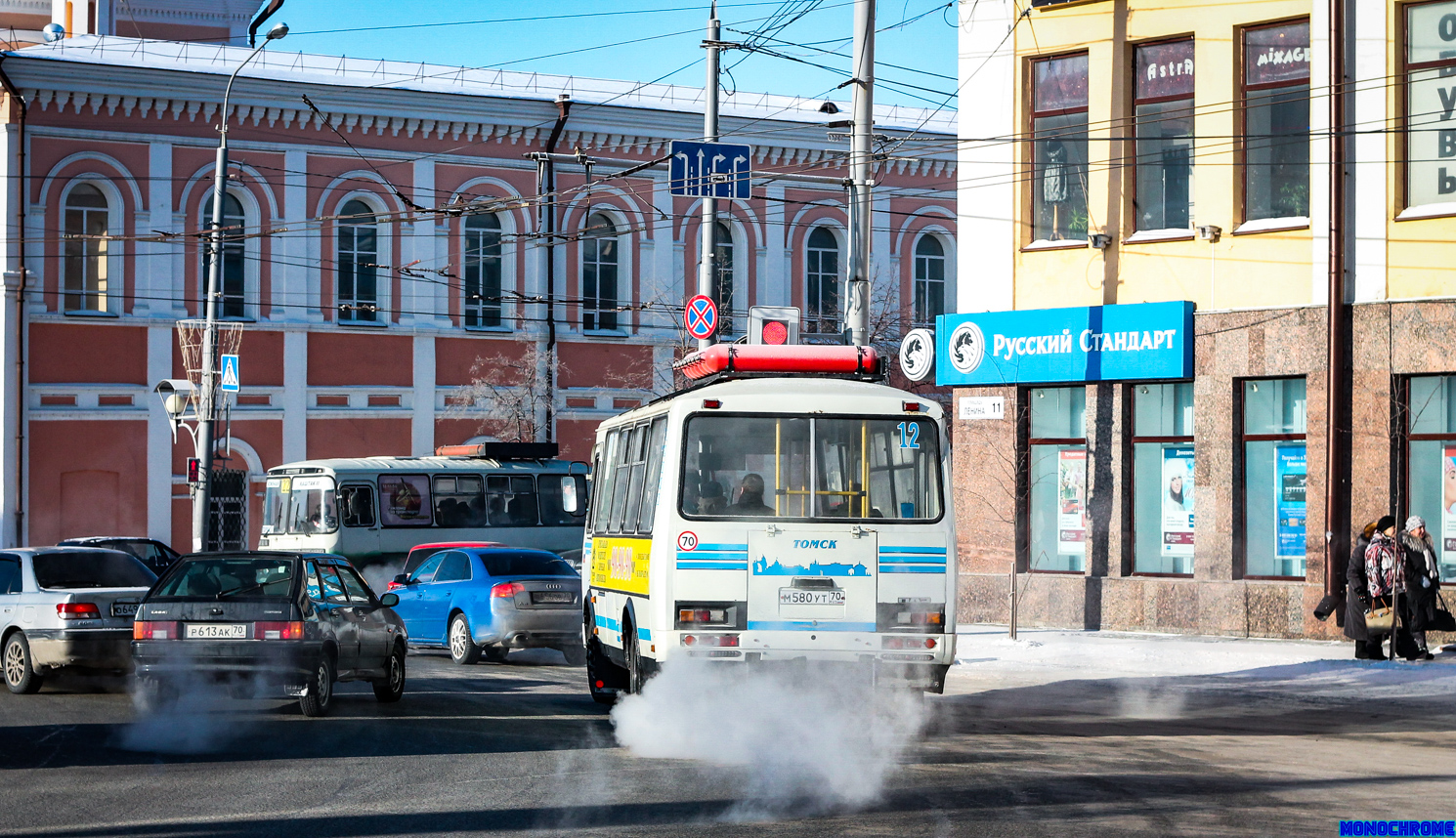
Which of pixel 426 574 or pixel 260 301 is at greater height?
pixel 260 301

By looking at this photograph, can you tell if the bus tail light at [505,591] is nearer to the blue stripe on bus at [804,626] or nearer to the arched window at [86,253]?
the blue stripe on bus at [804,626]

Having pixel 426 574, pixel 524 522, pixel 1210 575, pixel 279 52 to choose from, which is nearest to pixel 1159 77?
pixel 1210 575

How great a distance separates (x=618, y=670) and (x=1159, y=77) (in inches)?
486

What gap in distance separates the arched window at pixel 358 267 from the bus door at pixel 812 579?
31009 mm

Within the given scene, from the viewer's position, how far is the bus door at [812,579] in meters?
12.6

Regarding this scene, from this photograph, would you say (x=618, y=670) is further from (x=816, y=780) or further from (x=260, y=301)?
(x=260, y=301)

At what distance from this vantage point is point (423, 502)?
32.2 m

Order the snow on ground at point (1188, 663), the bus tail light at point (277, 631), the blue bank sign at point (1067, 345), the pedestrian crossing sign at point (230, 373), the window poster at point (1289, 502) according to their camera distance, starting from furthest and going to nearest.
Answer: the pedestrian crossing sign at point (230, 373) → the blue bank sign at point (1067, 345) → the window poster at point (1289, 502) → the snow on ground at point (1188, 663) → the bus tail light at point (277, 631)

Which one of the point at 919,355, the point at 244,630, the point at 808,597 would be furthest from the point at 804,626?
the point at 919,355

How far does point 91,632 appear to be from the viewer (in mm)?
16562

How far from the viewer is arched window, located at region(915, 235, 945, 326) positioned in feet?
157

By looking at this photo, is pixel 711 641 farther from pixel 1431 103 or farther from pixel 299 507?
pixel 299 507

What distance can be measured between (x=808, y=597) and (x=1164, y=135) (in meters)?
13.1

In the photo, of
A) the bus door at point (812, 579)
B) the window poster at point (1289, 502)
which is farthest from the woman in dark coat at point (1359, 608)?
the bus door at point (812, 579)
